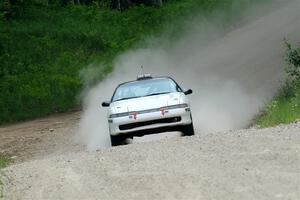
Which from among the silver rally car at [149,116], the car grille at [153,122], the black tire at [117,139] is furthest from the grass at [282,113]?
the black tire at [117,139]

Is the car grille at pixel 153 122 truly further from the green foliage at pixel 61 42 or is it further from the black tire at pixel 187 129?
the green foliage at pixel 61 42

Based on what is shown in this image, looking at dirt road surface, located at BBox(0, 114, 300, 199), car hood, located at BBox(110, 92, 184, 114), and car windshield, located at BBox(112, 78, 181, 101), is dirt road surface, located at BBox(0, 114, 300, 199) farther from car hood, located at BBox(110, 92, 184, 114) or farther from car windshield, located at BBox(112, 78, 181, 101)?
car windshield, located at BBox(112, 78, 181, 101)

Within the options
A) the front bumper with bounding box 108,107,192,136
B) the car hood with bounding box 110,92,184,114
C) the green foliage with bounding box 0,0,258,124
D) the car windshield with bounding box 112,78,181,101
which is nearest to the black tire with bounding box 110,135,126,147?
the front bumper with bounding box 108,107,192,136

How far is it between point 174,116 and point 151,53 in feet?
68.3

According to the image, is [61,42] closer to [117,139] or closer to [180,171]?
[117,139]

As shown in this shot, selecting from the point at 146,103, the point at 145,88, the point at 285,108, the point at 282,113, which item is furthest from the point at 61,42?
the point at 282,113

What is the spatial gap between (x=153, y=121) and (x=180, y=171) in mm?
5834

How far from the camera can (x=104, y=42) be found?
3934cm

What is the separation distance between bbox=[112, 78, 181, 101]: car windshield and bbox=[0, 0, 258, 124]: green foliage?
12569mm

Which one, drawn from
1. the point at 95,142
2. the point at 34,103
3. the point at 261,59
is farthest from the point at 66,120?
the point at 261,59

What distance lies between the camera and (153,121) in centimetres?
1619

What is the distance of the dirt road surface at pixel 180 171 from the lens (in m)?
9.10

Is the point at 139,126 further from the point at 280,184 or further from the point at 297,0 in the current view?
the point at 297,0

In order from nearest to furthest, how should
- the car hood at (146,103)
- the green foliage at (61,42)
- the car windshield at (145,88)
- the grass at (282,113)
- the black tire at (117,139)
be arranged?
the grass at (282,113), the car hood at (146,103), the black tire at (117,139), the car windshield at (145,88), the green foliage at (61,42)
